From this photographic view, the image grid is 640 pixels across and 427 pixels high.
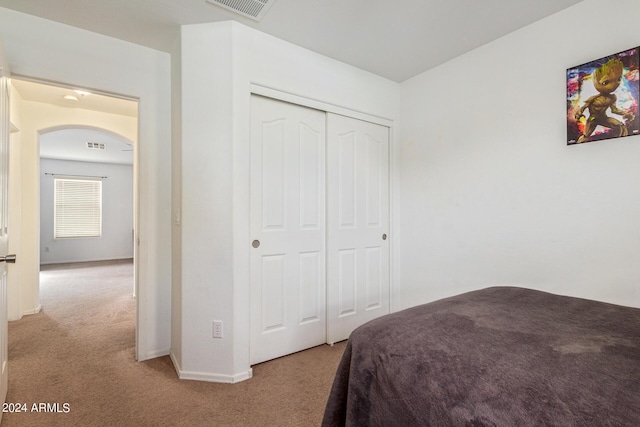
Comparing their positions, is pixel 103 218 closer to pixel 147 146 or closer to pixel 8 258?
pixel 147 146

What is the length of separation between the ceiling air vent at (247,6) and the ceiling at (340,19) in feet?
0.15

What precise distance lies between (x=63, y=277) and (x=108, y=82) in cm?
484

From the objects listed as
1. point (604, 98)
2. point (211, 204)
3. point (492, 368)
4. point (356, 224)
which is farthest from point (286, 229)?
point (604, 98)

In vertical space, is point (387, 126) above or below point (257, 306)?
above

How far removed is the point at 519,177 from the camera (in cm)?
200

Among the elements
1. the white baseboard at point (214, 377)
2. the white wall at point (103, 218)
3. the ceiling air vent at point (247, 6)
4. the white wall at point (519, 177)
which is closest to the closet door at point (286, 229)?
the white baseboard at point (214, 377)

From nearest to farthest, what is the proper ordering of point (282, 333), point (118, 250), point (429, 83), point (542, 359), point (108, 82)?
point (542, 359) < point (108, 82) < point (282, 333) < point (429, 83) < point (118, 250)

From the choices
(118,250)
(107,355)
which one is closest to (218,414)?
(107,355)

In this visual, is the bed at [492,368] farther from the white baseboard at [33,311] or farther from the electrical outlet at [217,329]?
the white baseboard at [33,311]

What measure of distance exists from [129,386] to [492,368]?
6.93 ft

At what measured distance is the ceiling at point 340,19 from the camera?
1.76 meters

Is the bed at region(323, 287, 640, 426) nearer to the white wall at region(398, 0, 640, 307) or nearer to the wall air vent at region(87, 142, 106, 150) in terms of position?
the white wall at region(398, 0, 640, 307)

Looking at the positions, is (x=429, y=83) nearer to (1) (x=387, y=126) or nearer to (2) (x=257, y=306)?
(1) (x=387, y=126)

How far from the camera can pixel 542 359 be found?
799 mm
